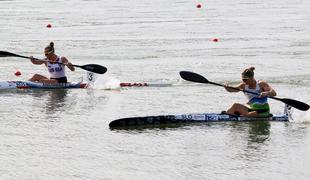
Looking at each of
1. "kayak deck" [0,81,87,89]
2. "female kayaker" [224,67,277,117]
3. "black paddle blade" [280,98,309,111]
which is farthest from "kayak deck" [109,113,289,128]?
"kayak deck" [0,81,87,89]

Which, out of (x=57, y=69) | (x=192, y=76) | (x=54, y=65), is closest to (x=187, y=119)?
(x=192, y=76)

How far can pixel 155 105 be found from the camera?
2411 centimetres

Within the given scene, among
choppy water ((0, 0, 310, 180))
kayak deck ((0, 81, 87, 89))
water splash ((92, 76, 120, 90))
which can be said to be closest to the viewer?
choppy water ((0, 0, 310, 180))

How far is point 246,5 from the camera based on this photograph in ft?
230

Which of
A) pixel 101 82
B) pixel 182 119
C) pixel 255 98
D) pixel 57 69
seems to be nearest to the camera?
pixel 182 119

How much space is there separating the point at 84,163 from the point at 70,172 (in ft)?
2.50

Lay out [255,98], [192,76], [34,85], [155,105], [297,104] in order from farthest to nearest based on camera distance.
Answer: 1. [34,85]
2. [155,105]
3. [192,76]
4. [255,98]
5. [297,104]

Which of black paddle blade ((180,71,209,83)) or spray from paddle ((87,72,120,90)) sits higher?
black paddle blade ((180,71,209,83))

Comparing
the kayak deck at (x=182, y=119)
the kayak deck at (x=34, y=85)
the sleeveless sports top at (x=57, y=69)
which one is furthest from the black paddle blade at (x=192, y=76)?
the sleeveless sports top at (x=57, y=69)

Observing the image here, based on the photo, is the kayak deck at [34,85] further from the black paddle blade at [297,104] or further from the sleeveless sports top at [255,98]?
the black paddle blade at [297,104]

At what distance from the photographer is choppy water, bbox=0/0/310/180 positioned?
55.3ft

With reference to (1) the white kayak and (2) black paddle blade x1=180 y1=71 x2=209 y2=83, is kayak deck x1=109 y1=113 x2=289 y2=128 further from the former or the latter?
(2) black paddle blade x1=180 y1=71 x2=209 y2=83

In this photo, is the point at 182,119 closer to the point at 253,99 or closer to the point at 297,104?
the point at 253,99

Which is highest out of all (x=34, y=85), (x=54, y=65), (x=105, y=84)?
(x=54, y=65)
